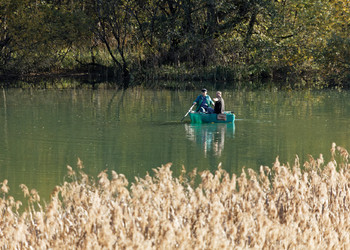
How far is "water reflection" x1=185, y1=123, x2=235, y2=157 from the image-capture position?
15963mm

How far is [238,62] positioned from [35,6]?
1367cm

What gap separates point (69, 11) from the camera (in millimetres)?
43781

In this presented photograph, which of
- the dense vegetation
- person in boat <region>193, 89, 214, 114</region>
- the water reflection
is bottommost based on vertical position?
the water reflection

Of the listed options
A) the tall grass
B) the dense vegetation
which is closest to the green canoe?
the tall grass

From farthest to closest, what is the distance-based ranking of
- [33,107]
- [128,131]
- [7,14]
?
[7,14], [33,107], [128,131]

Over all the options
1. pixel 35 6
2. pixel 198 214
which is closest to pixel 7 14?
pixel 35 6

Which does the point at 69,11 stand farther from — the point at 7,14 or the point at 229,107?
the point at 229,107

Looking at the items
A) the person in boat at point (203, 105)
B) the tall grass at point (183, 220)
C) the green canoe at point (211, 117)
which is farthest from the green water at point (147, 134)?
the tall grass at point (183, 220)

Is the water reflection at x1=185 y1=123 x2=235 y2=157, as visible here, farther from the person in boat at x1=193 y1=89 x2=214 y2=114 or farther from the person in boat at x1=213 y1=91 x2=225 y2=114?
the person in boat at x1=193 y1=89 x2=214 y2=114

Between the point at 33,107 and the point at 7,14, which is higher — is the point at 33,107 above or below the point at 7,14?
below

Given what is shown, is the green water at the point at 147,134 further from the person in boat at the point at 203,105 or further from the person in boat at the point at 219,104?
the person in boat at the point at 203,105

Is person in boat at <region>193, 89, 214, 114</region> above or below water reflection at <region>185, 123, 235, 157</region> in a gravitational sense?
above

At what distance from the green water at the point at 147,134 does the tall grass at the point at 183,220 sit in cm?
419

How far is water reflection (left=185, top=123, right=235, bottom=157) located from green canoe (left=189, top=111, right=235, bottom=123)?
0.16 m
